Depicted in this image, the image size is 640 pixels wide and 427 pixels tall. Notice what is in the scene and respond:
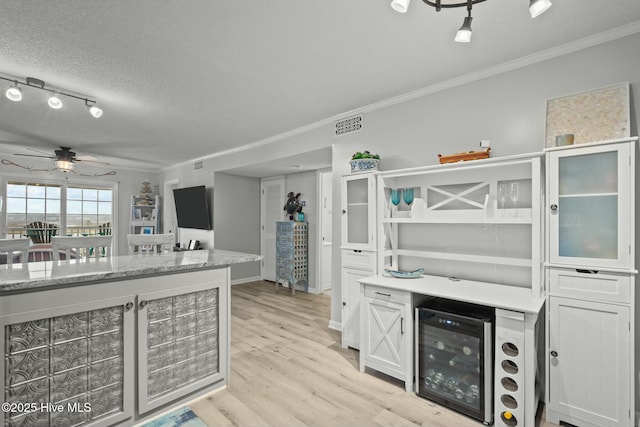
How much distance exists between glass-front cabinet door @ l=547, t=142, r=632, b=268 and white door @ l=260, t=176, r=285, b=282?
15.2ft

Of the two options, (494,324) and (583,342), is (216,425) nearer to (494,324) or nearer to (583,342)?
(494,324)

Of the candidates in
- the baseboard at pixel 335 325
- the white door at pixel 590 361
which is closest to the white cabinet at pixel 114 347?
the baseboard at pixel 335 325

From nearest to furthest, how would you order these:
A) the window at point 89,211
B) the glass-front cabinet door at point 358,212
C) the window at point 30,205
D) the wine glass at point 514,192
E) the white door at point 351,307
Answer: the wine glass at point 514,192, the glass-front cabinet door at point 358,212, the white door at point 351,307, the window at point 30,205, the window at point 89,211

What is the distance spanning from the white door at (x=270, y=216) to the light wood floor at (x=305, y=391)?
8.74ft

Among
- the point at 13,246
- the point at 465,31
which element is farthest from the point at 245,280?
the point at 465,31

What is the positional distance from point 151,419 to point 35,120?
152 inches

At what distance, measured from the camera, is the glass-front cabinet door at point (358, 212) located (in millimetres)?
2904

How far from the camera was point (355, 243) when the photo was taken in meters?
3.09

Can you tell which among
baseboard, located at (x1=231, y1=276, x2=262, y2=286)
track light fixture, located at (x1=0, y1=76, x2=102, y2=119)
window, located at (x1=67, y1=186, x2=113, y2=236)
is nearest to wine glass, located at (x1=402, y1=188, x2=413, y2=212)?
track light fixture, located at (x1=0, y1=76, x2=102, y2=119)

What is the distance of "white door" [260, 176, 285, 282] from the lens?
6098mm

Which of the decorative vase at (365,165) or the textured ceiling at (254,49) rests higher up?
the textured ceiling at (254,49)

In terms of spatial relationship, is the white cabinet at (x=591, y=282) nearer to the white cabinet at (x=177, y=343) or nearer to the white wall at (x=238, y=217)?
the white cabinet at (x=177, y=343)

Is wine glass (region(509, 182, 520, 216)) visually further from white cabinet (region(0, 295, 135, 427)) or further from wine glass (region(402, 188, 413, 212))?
white cabinet (region(0, 295, 135, 427))

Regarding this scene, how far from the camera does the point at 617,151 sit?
1774 mm
